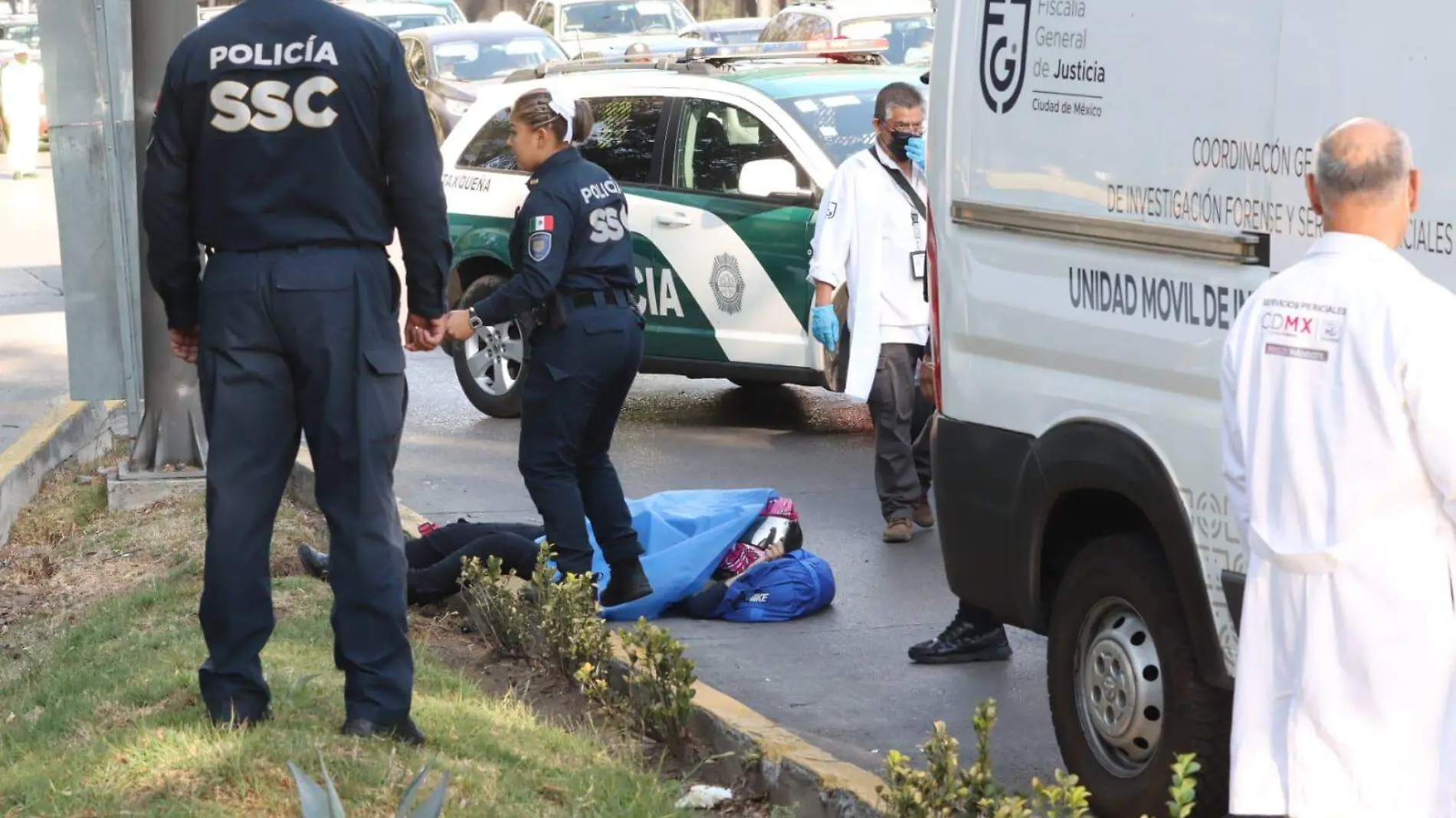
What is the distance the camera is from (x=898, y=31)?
68.3ft

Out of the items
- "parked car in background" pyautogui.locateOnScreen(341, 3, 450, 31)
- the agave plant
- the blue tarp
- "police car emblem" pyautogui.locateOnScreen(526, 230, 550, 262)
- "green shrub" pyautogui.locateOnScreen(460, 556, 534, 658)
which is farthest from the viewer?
"parked car in background" pyautogui.locateOnScreen(341, 3, 450, 31)

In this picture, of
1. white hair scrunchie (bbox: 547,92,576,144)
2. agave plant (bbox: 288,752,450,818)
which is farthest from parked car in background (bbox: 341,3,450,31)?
agave plant (bbox: 288,752,450,818)

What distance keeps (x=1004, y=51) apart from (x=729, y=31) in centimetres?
2020

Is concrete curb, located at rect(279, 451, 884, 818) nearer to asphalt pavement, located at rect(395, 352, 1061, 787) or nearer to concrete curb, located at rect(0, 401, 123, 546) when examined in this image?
asphalt pavement, located at rect(395, 352, 1061, 787)

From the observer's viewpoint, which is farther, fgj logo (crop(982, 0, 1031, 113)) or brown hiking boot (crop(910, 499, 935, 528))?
brown hiking boot (crop(910, 499, 935, 528))

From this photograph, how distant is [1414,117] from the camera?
12.1 ft

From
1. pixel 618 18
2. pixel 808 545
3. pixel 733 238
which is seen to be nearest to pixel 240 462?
pixel 808 545

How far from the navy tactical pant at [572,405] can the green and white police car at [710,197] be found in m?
3.23

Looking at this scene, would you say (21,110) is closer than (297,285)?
No

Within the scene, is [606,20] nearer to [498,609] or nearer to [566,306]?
[566,306]

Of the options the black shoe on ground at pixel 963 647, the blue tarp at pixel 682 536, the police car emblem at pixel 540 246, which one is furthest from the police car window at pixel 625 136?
the black shoe on ground at pixel 963 647

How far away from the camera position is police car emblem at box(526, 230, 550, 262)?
6418mm

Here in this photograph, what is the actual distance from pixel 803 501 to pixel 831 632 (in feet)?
7.24

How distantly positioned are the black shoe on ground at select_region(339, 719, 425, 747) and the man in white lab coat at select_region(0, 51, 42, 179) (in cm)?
2568
